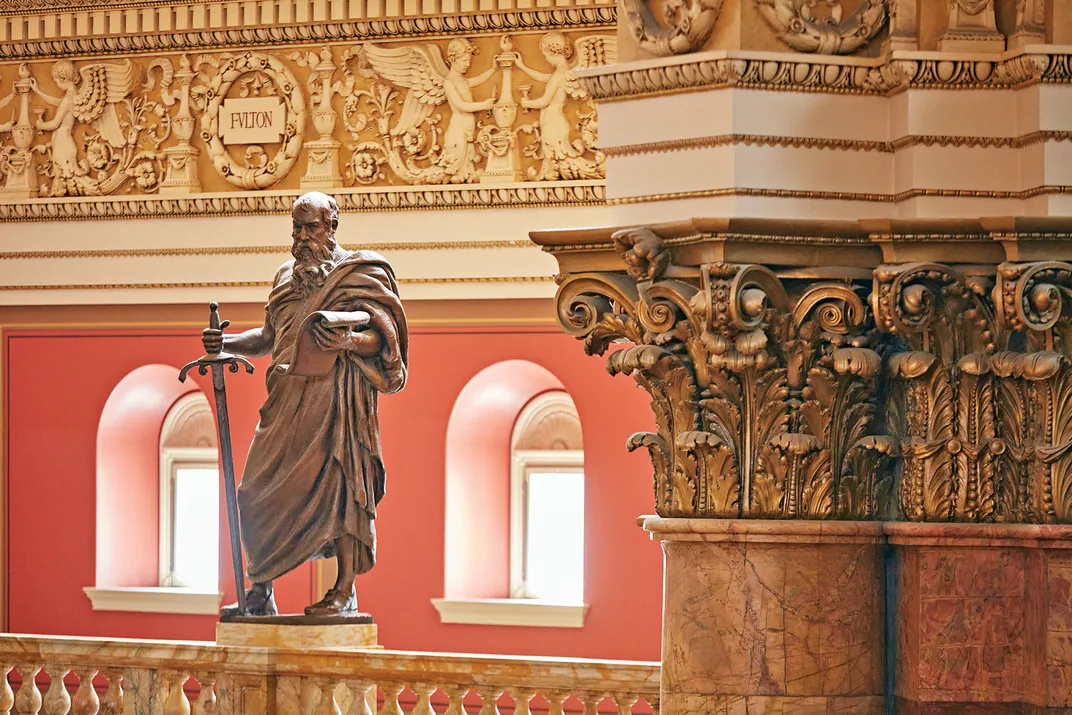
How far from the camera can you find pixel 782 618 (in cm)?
464

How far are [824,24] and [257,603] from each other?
172 inches

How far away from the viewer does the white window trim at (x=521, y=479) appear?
13.1 metres

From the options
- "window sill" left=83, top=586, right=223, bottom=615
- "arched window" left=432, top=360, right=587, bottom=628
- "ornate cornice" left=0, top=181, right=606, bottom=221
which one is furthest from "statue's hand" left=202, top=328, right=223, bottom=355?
"window sill" left=83, top=586, right=223, bottom=615

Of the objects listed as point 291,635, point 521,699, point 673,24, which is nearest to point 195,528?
point 291,635

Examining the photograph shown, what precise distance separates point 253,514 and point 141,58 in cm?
570

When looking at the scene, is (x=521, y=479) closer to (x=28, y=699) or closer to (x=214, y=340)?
(x=214, y=340)

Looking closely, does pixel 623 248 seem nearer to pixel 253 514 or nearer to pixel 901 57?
pixel 901 57

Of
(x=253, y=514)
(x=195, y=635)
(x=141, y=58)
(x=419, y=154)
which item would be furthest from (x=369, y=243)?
(x=253, y=514)

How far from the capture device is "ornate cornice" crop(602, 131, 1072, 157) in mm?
4625

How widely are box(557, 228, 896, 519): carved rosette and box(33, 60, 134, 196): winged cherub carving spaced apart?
888cm

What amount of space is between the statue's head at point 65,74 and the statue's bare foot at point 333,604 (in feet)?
20.3

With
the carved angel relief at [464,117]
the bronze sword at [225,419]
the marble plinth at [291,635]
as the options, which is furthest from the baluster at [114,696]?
the carved angel relief at [464,117]

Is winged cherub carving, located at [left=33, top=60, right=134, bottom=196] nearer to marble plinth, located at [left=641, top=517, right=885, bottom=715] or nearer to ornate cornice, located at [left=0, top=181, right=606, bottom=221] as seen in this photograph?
ornate cornice, located at [left=0, top=181, right=606, bottom=221]

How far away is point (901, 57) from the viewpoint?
15.1 feet
